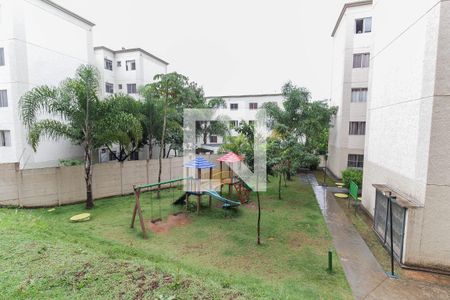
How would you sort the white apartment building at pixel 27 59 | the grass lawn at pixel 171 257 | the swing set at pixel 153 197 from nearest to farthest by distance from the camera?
the grass lawn at pixel 171 257 < the swing set at pixel 153 197 < the white apartment building at pixel 27 59

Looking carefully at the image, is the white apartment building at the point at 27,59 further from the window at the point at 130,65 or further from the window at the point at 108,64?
the window at the point at 130,65

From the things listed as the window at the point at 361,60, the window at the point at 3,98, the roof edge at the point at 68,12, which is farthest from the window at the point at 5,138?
the window at the point at 361,60

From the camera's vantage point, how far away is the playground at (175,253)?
381cm

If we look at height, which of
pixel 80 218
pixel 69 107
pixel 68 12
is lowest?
pixel 80 218

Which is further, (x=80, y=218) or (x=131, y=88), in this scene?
(x=131, y=88)

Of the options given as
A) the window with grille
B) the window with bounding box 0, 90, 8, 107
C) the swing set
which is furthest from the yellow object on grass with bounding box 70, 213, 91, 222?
the window with grille

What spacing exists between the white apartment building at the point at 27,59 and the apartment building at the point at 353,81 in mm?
19407

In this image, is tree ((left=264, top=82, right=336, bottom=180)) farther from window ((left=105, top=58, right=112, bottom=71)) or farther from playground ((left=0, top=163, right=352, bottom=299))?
window ((left=105, top=58, right=112, bottom=71))

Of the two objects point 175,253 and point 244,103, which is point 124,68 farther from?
point 175,253

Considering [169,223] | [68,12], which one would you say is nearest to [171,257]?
[169,223]

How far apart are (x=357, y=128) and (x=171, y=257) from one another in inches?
623

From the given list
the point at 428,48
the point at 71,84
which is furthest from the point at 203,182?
the point at 428,48

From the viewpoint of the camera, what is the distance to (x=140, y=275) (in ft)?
13.4

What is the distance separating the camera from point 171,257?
21.0 feet
